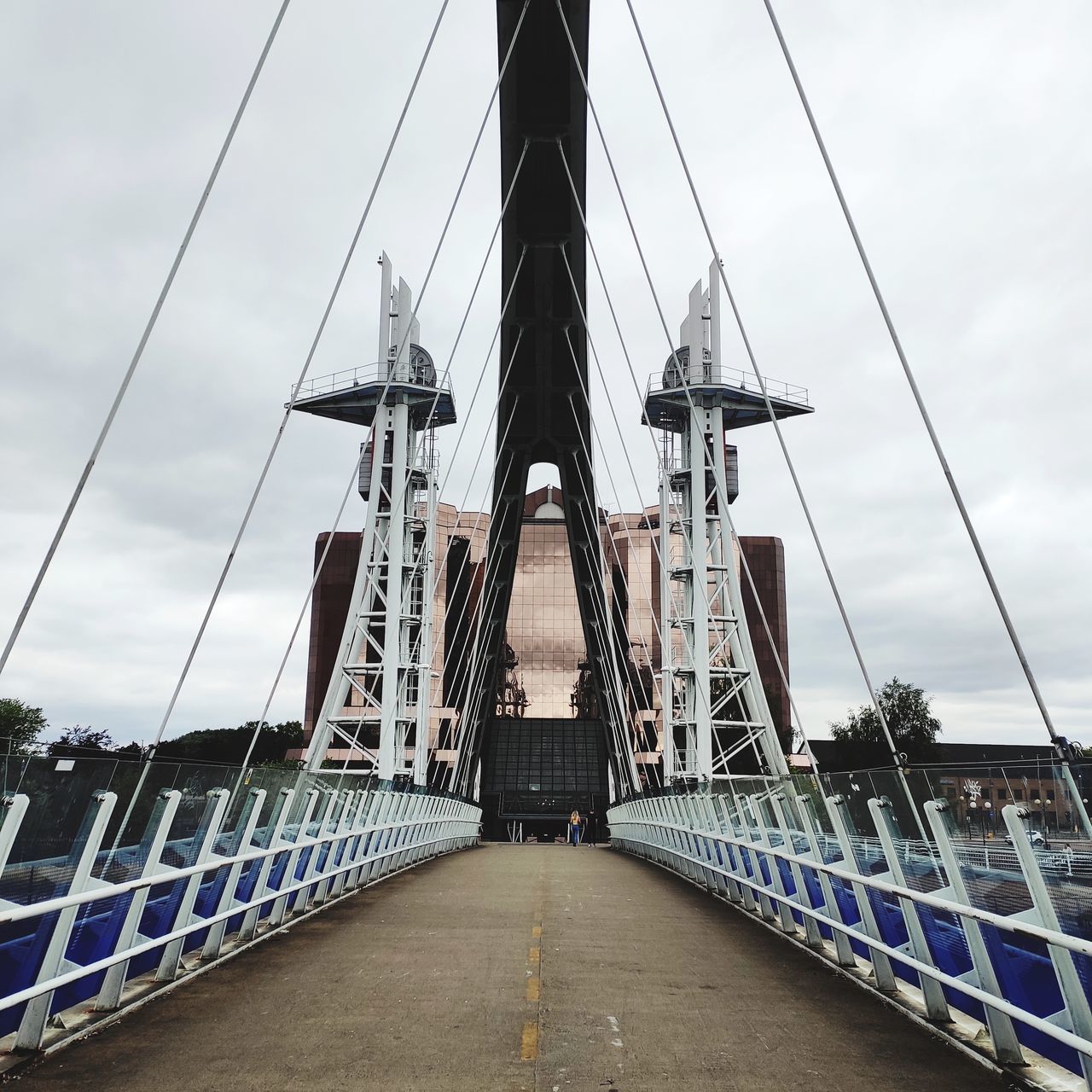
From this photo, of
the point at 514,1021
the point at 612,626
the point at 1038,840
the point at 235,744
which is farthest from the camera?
the point at 235,744

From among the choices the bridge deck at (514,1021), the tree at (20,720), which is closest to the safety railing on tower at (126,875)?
the bridge deck at (514,1021)

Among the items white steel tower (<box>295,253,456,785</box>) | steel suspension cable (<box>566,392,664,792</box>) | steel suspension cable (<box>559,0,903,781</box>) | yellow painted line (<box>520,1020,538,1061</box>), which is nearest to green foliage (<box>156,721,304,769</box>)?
steel suspension cable (<box>566,392,664,792</box>)

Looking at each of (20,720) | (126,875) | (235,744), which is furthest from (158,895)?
(235,744)

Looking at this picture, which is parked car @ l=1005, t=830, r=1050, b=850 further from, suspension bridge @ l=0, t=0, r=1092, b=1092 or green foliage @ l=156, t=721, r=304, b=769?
green foliage @ l=156, t=721, r=304, b=769

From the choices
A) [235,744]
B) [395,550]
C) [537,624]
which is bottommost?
[395,550]

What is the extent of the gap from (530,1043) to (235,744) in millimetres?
80706

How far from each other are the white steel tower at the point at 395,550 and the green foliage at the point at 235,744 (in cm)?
3431

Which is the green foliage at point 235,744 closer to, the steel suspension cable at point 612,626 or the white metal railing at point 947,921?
the steel suspension cable at point 612,626

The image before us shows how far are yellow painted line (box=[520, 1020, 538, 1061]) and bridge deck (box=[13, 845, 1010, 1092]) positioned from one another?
0.02 m

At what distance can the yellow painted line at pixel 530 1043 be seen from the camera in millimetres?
5723

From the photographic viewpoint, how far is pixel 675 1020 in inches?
261

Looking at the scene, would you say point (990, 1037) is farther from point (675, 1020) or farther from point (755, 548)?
point (755, 548)

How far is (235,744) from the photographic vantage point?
82562mm

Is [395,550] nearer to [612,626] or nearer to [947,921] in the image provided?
[612,626]
